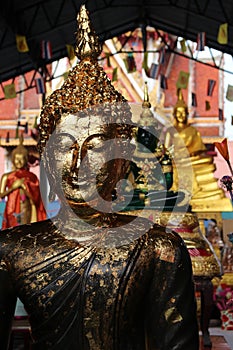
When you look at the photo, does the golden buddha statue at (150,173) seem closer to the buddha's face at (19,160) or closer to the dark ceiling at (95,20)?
the buddha's face at (19,160)

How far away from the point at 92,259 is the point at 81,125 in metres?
0.26

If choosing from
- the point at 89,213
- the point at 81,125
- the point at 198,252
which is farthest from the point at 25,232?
the point at 198,252

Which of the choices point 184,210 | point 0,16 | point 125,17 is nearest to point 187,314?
point 184,210

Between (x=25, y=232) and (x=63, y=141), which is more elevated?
(x=63, y=141)

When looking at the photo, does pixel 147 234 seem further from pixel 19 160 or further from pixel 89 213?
pixel 19 160

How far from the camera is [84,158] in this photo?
1164mm

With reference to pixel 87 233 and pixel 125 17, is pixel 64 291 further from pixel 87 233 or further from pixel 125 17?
pixel 125 17

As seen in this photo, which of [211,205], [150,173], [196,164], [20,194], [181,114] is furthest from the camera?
[181,114]

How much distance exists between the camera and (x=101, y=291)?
1121mm

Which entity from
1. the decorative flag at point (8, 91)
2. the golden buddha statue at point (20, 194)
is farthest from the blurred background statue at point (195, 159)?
the decorative flag at point (8, 91)

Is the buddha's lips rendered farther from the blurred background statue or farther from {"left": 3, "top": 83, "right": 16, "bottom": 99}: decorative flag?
{"left": 3, "top": 83, "right": 16, "bottom": 99}: decorative flag

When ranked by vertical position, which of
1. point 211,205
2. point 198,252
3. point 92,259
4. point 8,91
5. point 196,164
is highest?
point 8,91

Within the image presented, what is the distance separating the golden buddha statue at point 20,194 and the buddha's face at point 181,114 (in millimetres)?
2048

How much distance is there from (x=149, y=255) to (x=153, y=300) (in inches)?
3.3
